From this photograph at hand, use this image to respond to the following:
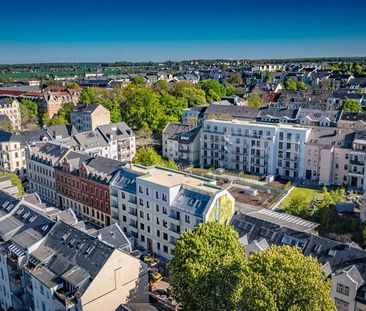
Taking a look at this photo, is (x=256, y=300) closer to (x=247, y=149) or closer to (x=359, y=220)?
(x=359, y=220)

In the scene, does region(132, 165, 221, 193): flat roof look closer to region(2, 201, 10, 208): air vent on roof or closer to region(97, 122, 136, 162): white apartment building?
region(2, 201, 10, 208): air vent on roof

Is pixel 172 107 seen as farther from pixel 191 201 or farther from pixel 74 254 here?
pixel 74 254

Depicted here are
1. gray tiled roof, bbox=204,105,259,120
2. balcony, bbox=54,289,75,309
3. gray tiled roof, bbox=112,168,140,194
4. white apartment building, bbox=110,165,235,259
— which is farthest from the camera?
gray tiled roof, bbox=204,105,259,120

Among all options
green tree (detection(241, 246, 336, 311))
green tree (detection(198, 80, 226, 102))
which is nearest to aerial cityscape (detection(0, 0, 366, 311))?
green tree (detection(241, 246, 336, 311))

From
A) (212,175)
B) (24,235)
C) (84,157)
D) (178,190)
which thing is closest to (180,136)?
(212,175)

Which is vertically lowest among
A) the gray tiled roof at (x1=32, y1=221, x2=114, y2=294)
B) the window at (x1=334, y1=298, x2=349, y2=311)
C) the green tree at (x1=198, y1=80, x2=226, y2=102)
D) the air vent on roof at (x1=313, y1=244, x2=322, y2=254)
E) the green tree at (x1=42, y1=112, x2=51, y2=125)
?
the window at (x1=334, y1=298, x2=349, y2=311)

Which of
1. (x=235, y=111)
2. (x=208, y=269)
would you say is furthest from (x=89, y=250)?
(x=235, y=111)
